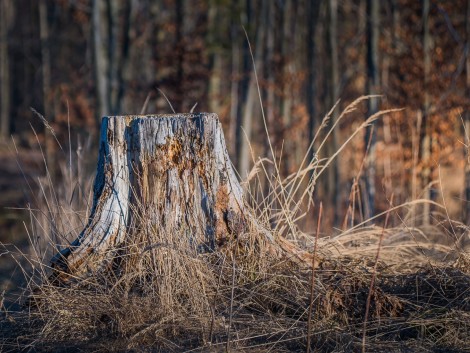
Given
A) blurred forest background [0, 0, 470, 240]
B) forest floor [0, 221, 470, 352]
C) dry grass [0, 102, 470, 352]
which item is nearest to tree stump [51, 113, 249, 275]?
dry grass [0, 102, 470, 352]

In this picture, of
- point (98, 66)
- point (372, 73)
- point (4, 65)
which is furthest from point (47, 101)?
point (372, 73)

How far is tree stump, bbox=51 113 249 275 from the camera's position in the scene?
171 inches

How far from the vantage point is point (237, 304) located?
408 centimetres

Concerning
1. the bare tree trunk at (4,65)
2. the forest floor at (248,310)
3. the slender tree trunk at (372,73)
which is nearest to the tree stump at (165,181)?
the forest floor at (248,310)

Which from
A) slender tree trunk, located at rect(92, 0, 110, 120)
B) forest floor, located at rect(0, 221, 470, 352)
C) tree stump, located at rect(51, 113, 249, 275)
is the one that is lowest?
forest floor, located at rect(0, 221, 470, 352)

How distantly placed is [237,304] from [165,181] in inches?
33.7

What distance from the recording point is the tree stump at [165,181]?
433 centimetres

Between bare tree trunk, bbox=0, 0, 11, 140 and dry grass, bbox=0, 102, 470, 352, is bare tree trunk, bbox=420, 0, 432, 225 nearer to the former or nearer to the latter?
dry grass, bbox=0, 102, 470, 352

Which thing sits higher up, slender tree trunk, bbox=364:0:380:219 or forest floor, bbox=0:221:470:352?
slender tree trunk, bbox=364:0:380:219

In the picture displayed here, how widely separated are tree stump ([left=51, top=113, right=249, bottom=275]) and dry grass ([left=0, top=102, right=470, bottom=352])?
10 centimetres

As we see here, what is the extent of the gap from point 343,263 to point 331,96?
8040 millimetres

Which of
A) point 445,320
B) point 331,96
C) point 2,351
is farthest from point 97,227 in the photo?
point 331,96

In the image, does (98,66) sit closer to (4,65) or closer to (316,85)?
(316,85)

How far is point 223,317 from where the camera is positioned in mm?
3895
